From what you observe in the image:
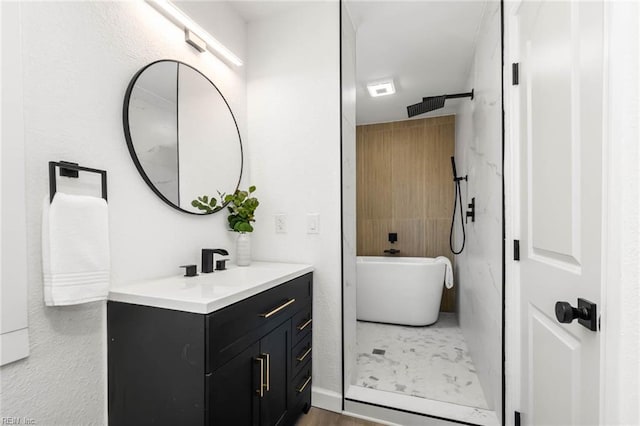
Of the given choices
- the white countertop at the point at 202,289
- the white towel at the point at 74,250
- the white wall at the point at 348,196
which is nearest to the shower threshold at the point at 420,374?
the white wall at the point at 348,196

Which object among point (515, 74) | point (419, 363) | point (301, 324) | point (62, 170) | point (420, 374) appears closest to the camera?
point (62, 170)

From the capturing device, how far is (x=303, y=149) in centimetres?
Answer: 184

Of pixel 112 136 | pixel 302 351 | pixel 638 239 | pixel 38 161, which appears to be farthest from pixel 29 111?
pixel 638 239

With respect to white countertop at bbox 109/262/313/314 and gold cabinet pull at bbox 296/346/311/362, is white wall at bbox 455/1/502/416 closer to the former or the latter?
gold cabinet pull at bbox 296/346/311/362

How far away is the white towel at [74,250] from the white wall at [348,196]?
3.85ft

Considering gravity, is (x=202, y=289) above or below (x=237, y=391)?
above

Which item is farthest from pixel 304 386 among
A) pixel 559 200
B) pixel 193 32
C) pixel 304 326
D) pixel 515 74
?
pixel 193 32

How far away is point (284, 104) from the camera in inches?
74.4

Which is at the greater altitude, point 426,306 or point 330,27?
point 330,27

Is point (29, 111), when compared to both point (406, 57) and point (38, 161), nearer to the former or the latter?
point (38, 161)

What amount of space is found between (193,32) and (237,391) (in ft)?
5.57

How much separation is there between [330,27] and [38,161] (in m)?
1.59

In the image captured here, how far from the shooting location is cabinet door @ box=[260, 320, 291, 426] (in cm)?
124

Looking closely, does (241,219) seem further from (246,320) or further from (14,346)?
(14,346)
